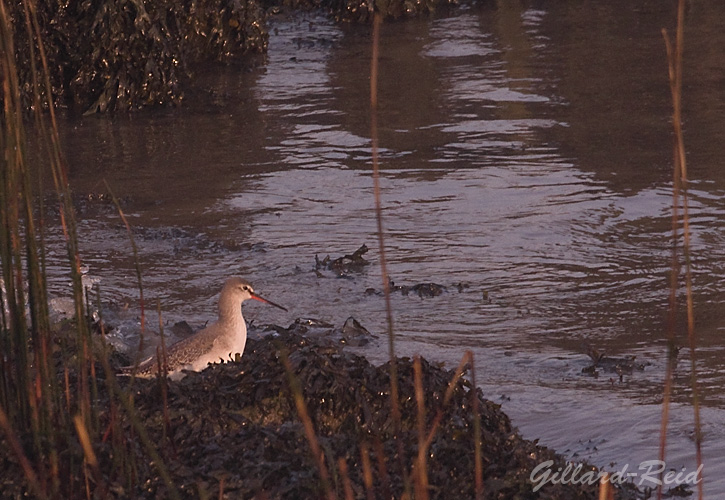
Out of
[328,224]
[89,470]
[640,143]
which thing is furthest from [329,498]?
[640,143]

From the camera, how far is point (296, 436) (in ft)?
12.6

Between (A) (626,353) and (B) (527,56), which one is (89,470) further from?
(B) (527,56)

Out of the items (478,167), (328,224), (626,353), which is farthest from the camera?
(478,167)

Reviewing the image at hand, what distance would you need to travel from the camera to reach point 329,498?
2.03 m

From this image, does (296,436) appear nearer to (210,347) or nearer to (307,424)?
(210,347)

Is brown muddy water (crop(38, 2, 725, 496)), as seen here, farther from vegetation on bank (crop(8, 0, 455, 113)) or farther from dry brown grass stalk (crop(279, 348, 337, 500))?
dry brown grass stalk (crop(279, 348, 337, 500))

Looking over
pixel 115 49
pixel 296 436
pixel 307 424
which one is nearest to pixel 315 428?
pixel 296 436

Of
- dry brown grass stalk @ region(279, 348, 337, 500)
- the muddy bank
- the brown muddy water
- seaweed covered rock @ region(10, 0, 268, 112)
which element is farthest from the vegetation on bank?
dry brown grass stalk @ region(279, 348, 337, 500)

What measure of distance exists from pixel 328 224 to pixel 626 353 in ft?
10.1

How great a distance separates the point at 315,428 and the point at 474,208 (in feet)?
14.8

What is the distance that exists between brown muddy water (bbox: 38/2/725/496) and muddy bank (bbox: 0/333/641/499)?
0.76 meters

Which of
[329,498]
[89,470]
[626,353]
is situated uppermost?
[329,498]

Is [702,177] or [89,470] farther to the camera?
[702,177]

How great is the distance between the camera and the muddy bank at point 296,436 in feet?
11.5
